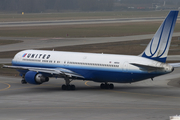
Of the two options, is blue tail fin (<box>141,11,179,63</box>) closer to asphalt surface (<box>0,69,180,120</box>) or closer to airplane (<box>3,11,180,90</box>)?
airplane (<box>3,11,180,90</box>)

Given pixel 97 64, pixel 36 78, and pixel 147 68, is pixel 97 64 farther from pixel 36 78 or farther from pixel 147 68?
pixel 36 78

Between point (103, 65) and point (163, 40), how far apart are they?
7.67m

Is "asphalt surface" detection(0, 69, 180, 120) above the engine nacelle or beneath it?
beneath

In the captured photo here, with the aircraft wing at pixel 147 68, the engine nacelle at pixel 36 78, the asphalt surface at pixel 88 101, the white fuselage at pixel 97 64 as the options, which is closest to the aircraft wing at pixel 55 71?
the white fuselage at pixel 97 64

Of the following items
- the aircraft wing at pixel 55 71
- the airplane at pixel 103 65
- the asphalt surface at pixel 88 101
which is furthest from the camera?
the aircraft wing at pixel 55 71

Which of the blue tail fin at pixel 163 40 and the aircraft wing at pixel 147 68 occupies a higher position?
the blue tail fin at pixel 163 40

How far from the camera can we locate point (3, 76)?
56906 millimetres

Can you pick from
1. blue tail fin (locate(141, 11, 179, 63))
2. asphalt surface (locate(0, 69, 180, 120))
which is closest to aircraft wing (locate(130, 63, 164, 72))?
blue tail fin (locate(141, 11, 179, 63))

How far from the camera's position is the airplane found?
39.7 metres

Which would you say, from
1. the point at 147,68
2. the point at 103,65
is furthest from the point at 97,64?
the point at 147,68

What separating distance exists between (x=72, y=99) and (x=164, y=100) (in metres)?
9.66

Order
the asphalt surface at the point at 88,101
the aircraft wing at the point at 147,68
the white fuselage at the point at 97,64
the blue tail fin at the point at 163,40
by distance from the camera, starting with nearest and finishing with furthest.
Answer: the asphalt surface at the point at 88,101, the aircraft wing at the point at 147,68, the blue tail fin at the point at 163,40, the white fuselage at the point at 97,64

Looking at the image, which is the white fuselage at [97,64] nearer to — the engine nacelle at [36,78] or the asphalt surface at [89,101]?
the asphalt surface at [89,101]

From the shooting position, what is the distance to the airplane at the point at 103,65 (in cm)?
3972
